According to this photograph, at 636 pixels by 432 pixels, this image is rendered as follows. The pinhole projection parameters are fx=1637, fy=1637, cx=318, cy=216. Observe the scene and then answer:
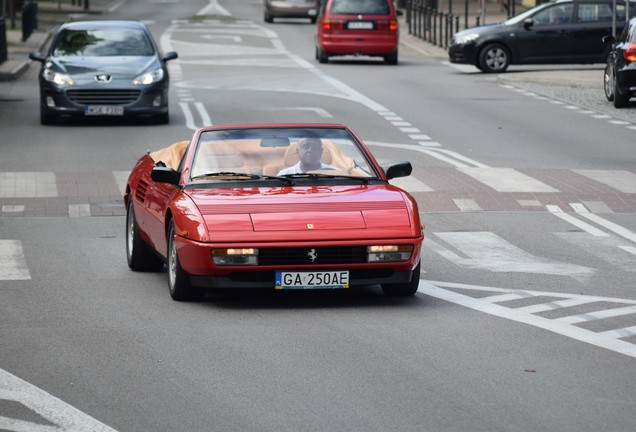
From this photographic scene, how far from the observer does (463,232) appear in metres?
15.3

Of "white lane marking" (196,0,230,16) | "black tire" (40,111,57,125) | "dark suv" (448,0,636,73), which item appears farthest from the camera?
"white lane marking" (196,0,230,16)

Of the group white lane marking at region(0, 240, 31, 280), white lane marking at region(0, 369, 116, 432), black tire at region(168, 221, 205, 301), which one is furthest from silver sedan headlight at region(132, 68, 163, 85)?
white lane marking at region(0, 369, 116, 432)

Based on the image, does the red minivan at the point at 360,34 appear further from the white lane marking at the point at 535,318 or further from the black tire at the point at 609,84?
the white lane marking at the point at 535,318

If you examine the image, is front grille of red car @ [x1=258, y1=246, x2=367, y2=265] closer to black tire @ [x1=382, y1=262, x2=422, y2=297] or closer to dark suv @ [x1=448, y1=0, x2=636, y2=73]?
black tire @ [x1=382, y1=262, x2=422, y2=297]

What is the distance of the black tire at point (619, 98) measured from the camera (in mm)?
29109

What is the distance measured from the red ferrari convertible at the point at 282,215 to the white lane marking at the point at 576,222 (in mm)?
3672

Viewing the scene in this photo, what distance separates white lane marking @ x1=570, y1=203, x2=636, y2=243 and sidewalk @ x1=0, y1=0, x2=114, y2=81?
21408mm

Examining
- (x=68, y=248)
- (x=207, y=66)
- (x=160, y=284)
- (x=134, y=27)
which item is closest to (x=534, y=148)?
(x=134, y=27)

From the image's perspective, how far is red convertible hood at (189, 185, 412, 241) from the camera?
10.8 meters

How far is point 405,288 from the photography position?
11.4 m

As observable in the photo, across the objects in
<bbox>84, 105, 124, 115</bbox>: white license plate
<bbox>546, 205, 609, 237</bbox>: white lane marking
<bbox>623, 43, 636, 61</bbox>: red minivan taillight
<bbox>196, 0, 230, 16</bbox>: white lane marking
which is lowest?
<bbox>196, 0, 230, 16</bbox>: white lane marking

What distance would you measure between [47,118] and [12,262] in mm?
13648

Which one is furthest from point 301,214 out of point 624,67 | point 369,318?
point 624,67

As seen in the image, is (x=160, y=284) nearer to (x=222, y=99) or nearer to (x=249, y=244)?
(x=249, y=244)
